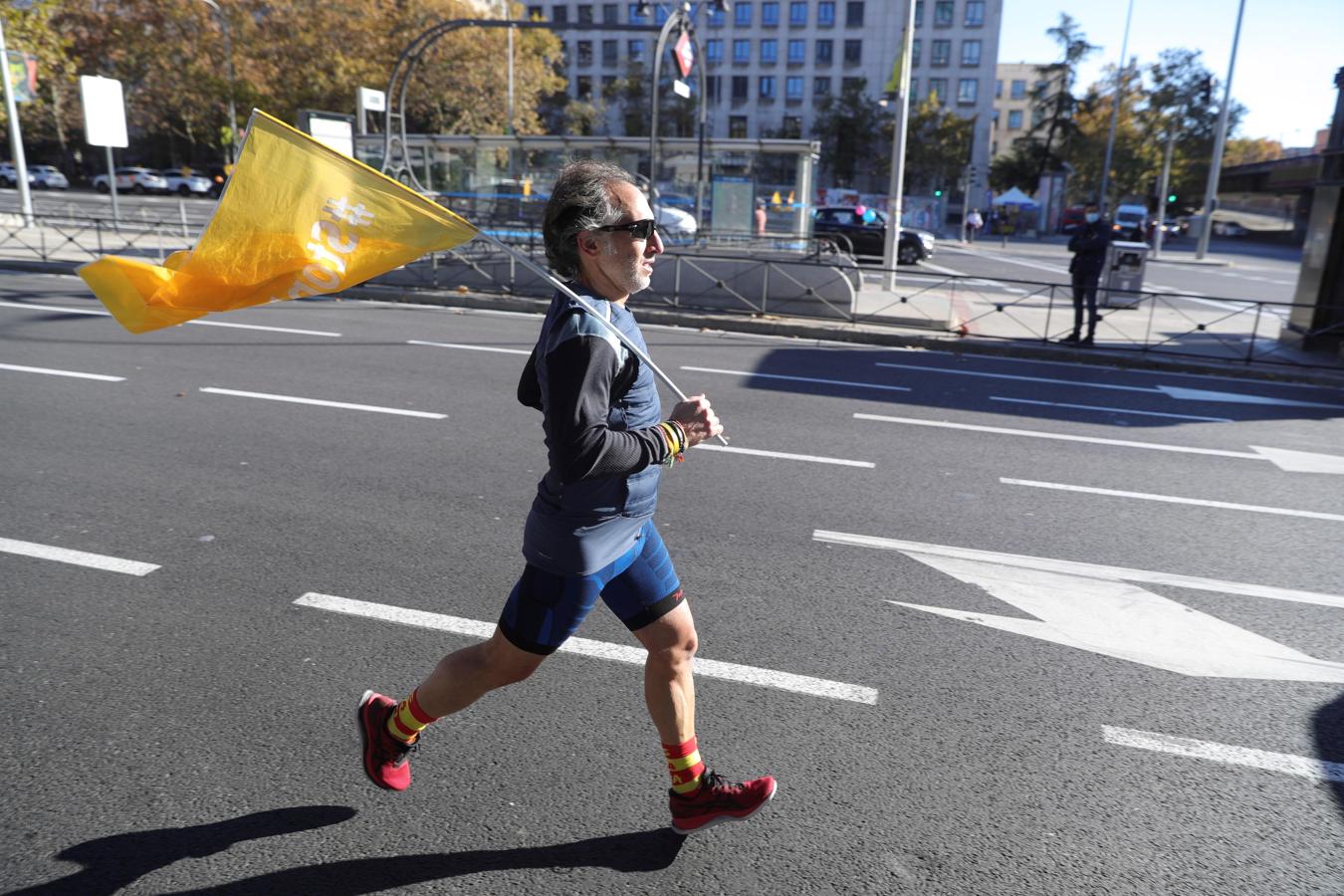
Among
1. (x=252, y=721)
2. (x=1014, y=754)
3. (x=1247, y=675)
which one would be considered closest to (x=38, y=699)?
(x=252, y=721)

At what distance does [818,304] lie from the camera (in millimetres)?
15016

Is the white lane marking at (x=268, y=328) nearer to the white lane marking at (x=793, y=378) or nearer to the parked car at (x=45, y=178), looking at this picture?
the white lane marking at (x=793, y=378)

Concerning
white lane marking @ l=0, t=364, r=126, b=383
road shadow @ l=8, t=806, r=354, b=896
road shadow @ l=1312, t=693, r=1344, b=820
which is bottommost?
road shadow @ l=1312, t=693, r=1344, b=820

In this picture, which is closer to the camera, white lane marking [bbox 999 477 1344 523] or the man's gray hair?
the man's gray hair

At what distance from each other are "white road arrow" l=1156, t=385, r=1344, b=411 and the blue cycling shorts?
9.76m

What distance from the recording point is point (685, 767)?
8.88 feet

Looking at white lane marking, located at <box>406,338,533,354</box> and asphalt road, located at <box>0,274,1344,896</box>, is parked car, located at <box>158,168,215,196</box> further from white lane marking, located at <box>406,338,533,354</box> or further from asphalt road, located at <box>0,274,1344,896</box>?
asphalt road, located at <box>0,274,1344,896</box>

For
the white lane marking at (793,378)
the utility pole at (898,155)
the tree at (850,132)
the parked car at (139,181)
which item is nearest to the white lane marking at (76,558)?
the white lane marking at (793,378)

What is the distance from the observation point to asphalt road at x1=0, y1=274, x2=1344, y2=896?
2713 mm

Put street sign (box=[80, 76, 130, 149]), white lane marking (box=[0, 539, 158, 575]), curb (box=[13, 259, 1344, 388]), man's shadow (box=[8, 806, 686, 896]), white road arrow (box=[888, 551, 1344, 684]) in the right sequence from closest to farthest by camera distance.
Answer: man's shadow (box=[8, 806, 686, 896])
white road arrow (box=[888, 551, 1344, 684])
white lane marking (box=[0, 539, 158, 575])
curb (box=[13, 259, 1344, 388])
street sign (box=[80, 76, 130, 149])

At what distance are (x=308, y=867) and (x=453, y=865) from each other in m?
0.41

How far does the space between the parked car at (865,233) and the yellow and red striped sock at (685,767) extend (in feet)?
88.2

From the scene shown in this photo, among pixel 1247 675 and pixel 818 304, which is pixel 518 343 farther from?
pixel 1247 675

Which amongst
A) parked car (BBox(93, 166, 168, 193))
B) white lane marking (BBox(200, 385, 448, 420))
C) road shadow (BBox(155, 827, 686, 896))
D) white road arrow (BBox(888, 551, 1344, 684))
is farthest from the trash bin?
parked car (BBox(93, 166, 168, 193))
